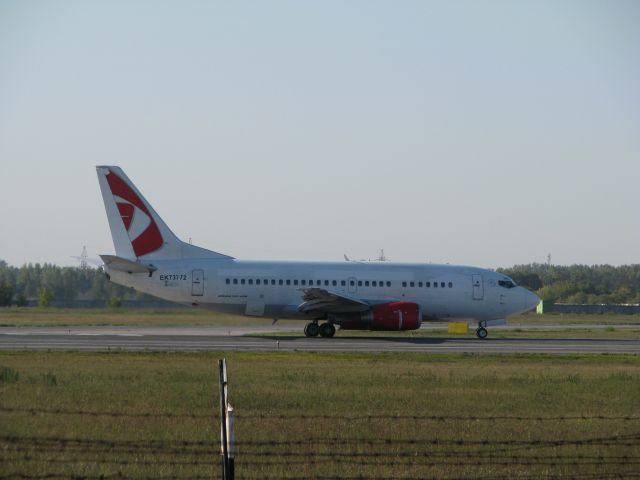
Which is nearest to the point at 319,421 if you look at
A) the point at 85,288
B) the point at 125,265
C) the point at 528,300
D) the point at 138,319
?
the point at 125,265

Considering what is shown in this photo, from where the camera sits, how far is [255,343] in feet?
124

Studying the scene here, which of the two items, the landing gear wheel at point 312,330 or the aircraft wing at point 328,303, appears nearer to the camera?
the aircraft wing at point 328,303

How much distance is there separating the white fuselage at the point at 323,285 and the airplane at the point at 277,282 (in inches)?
1.6

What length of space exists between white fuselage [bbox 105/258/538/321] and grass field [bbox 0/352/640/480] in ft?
50.2

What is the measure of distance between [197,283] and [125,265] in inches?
116

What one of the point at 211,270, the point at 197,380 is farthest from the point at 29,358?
the point at 211,270

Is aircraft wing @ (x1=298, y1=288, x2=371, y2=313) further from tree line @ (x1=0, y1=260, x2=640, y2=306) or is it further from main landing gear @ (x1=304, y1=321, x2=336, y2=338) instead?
tree line @ (x1=0, y1=260, x2=640, y2=306)

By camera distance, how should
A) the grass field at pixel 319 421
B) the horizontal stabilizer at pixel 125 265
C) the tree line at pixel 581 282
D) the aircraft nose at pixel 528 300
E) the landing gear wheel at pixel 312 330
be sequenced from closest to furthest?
the grass field at pixel 319 421, the horizontal stabilizer at pixel 125 265, the landing gear wheel at pixel 312 330, the aircraft nose at pixel 528 300, the tree line at pixel 581 282

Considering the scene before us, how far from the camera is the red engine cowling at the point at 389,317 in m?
43.0

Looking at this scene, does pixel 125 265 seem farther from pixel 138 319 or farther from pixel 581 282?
pixel 581 282

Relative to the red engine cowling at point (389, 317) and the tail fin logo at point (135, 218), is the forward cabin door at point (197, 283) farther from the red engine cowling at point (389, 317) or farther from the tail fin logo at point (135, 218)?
the red engine cowling at point (389, 317)

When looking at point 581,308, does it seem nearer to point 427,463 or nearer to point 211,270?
point 211,270

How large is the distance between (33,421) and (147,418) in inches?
70.8

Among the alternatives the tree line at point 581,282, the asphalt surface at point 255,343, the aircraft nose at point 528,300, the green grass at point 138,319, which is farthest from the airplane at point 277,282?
the tree line at point 581,282
